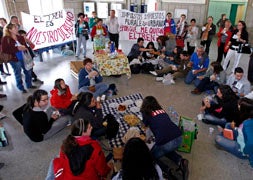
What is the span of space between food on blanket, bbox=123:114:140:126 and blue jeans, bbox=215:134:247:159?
4.50ft

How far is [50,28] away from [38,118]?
15.4 feet

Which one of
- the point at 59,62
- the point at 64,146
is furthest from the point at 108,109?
the point at 59,62

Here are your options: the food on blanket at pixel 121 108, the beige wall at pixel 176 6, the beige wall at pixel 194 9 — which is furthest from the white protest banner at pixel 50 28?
the beige wall at pixel 194 9

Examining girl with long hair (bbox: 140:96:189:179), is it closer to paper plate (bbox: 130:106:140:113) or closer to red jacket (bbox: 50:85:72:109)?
paper plate (bbox: 130:106:140:113)

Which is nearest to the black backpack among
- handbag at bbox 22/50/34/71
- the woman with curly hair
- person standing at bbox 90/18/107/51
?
the woman with curly hair

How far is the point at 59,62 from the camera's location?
7.21 metres

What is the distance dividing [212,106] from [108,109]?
Answer: 6.58ft

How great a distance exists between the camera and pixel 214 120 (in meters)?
3.91

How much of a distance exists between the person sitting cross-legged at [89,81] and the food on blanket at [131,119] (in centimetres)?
105

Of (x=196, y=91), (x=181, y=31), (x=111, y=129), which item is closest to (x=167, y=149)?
(x=111, y=129)

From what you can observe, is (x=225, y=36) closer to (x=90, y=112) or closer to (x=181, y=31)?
(x=181, y=31)

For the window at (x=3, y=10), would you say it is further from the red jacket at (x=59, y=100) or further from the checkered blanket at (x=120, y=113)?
the checkered blanket at (x=120, y=113)

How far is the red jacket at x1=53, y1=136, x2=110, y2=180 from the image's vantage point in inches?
86.4

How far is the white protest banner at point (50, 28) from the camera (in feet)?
21.5
